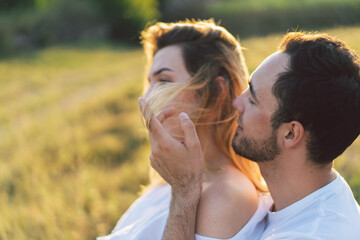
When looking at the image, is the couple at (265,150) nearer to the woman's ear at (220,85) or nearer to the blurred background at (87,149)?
the woman's ear at (220,85)

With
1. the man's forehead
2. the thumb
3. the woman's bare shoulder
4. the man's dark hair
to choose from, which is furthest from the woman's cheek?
the man's dark hair

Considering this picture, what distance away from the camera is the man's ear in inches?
75.1

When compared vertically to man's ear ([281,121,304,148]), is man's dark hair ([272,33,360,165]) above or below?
above

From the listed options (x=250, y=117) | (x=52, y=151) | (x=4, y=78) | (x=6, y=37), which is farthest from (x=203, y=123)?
(x=6, y=37)

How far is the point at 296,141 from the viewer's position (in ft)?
6.32

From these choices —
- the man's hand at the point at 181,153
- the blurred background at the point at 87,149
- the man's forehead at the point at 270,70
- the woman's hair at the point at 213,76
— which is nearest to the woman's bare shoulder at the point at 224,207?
the man's hand at the point at 181,153

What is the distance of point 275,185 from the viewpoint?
2121mm

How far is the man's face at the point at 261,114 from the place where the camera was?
2.02 metres

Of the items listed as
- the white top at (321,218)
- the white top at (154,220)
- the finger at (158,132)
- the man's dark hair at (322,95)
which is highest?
the man's dark hair at (322,95)

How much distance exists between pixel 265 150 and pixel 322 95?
438 mm

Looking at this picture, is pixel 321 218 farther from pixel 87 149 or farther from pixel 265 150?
pixel 87 149

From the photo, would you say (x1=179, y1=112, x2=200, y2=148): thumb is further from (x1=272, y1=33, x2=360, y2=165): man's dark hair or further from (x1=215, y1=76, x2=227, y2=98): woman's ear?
(x1=215, y1=76, x2=227, y2=98): woman's ear

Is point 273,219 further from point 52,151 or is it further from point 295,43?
point 52,151

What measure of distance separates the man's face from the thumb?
0.26 m
